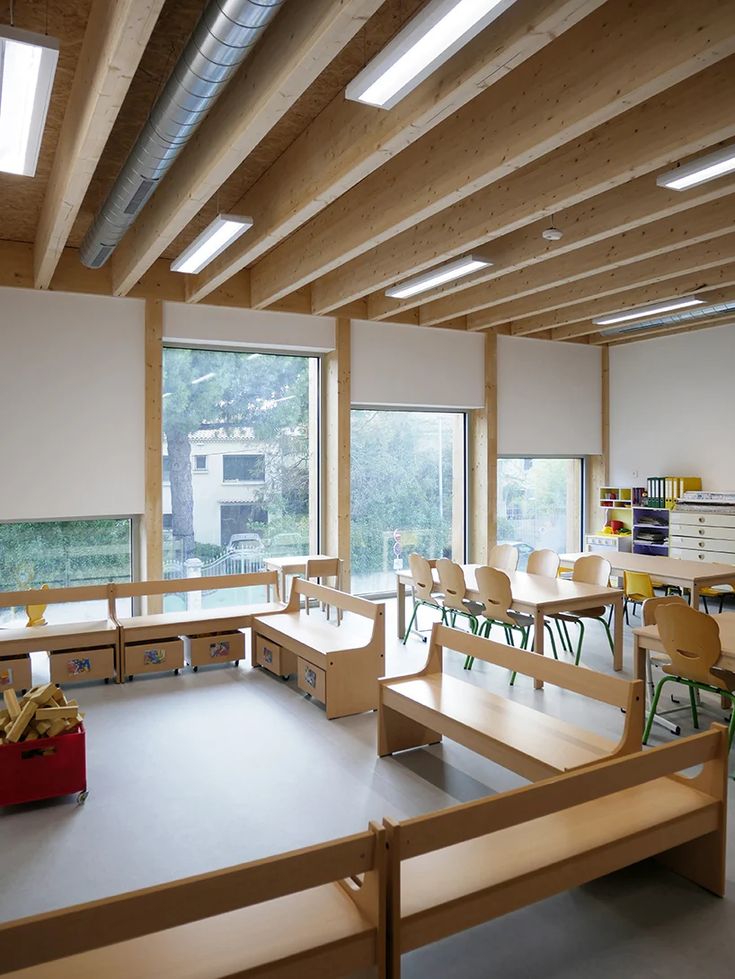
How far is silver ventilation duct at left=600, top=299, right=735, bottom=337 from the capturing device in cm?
738

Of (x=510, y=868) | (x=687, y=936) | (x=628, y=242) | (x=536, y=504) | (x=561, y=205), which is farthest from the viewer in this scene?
(x=536, y=504)

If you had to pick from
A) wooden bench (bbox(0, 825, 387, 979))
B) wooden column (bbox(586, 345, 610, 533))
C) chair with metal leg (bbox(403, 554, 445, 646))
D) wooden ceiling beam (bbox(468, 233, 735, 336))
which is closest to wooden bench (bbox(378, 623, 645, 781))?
wooden bench (bbox(0, 825, 387, 979))

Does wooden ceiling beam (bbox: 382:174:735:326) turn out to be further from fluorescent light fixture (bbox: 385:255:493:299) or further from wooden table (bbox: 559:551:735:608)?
wooden table (bbox: 559:551:735:608)

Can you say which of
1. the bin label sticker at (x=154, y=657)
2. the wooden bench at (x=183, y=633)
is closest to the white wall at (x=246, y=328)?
the wooden bench at (x=183, y=633)

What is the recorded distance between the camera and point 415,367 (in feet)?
27.2

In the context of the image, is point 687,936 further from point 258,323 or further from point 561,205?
point 258,323

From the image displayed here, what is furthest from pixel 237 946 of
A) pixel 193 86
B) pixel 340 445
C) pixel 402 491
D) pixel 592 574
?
pixel 402 491

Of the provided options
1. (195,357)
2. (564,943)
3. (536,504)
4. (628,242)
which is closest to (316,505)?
(195,357)

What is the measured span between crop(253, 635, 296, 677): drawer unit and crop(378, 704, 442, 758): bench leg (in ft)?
4.80

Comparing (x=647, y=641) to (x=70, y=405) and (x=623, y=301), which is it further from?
(x=70, y=405)

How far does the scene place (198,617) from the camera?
570 cm

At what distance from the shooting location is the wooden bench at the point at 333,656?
14.9ft

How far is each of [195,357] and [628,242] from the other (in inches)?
162

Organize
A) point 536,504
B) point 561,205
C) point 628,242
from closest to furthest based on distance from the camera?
point 561,205 < point 628,242 < point 536,504
